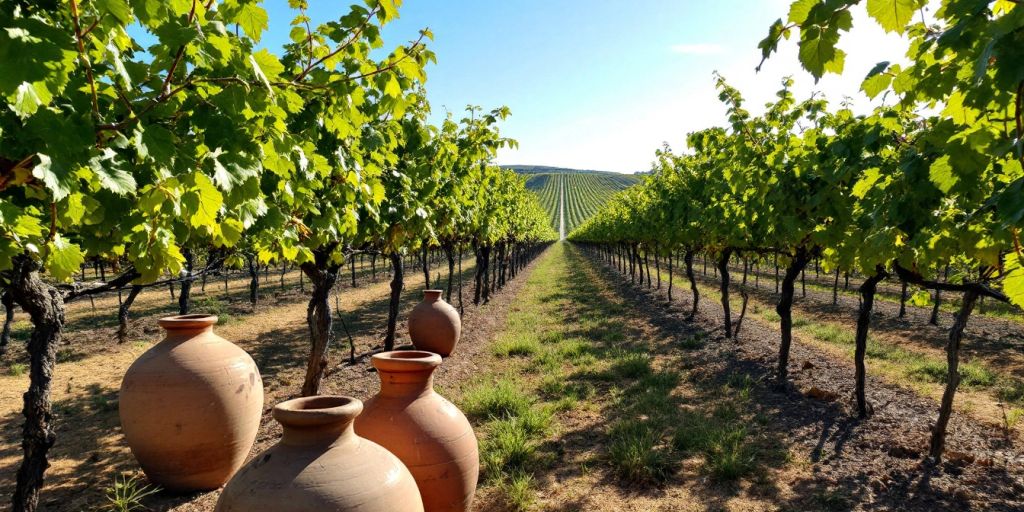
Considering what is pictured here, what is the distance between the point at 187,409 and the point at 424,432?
244 centimetres

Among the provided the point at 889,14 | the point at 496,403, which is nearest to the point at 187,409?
the point at 496,403

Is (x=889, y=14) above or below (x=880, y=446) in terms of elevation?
above

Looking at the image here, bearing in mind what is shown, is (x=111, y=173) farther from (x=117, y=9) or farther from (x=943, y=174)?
(x=943, y=174)

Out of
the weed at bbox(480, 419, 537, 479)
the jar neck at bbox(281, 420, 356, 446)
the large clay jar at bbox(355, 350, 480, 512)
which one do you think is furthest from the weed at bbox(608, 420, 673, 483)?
the jar neck at bbox(281, 420, 356, 446)

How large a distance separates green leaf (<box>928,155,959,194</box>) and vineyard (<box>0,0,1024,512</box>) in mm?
12

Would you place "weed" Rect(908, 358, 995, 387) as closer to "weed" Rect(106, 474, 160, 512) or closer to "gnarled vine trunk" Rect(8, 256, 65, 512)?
"weed" Rect(106, 474, 160, 512)

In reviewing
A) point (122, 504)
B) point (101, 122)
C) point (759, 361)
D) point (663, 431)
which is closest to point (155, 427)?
point (122, 504)

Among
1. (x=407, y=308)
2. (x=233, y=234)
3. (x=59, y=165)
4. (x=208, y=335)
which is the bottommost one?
(x=407, y=308)

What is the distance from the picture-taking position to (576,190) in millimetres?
171625

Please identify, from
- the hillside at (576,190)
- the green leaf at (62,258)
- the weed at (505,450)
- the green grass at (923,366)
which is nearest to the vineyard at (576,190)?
the hillside at (576,190)

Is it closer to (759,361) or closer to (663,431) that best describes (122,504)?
(663,431)

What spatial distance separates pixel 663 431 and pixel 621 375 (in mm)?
2666

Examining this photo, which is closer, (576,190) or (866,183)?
(866,183)

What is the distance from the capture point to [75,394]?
8.52 metres
